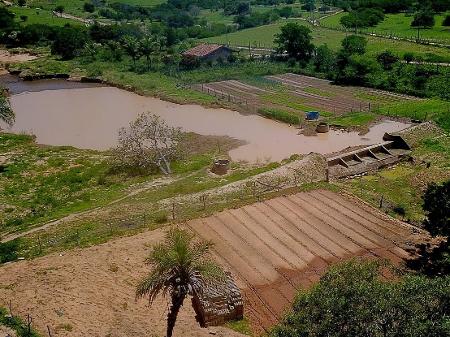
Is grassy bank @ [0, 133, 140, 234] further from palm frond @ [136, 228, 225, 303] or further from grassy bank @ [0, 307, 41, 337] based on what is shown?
palm frond @ [136, 228, 225, 303]

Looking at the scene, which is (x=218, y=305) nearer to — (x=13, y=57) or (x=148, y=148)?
(x=148, y=148)

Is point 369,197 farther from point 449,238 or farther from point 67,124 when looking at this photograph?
point 67,124

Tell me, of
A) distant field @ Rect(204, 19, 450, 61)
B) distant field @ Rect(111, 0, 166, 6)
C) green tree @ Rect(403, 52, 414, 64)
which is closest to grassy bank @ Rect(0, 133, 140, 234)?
green tree @ Rect(403, 52, 414, 64)

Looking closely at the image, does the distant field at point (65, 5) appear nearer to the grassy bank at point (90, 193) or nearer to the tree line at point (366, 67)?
the tree line at point (366, 67)

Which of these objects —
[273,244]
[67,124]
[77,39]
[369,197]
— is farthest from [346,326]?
[77,39]

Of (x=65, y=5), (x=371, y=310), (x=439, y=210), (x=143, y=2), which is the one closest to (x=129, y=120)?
(x=439, y=210)
